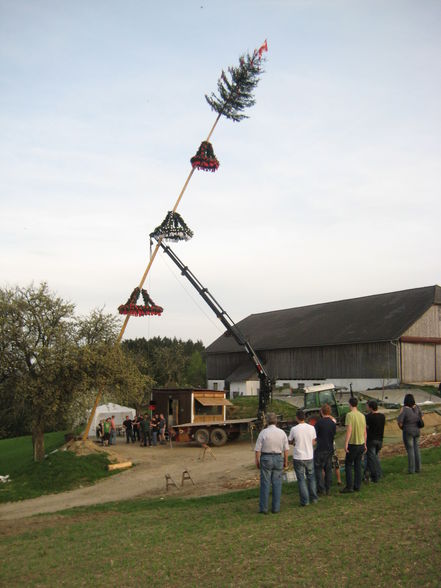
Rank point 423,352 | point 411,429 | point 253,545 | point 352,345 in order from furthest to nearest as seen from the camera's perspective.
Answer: point 352,345 → point 423,352 → point 411,429 → point 253,545

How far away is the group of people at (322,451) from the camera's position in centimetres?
1027

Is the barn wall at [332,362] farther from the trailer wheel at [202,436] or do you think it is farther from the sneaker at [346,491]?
the sneaker at [346,491]

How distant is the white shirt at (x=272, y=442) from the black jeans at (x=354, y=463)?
1.51 metres

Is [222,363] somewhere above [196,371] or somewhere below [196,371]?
above

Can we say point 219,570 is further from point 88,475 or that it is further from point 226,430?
point 226,430

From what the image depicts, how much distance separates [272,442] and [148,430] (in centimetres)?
1866

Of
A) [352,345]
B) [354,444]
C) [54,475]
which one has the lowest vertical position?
[54,475]

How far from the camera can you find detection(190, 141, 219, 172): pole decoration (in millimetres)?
27109

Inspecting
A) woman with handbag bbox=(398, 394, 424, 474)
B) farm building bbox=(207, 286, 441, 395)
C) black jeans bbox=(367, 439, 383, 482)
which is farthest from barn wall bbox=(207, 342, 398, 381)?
black jeans bbox=(367, 439, 383, 482)

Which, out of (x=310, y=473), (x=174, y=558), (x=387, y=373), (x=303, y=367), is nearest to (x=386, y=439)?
(x=310, y=473)

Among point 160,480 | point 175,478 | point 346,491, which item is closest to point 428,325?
point 175,478

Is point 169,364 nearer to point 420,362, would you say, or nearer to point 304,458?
point 420,362

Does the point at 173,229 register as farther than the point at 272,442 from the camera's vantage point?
Yes

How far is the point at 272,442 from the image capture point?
10227 millimetres
